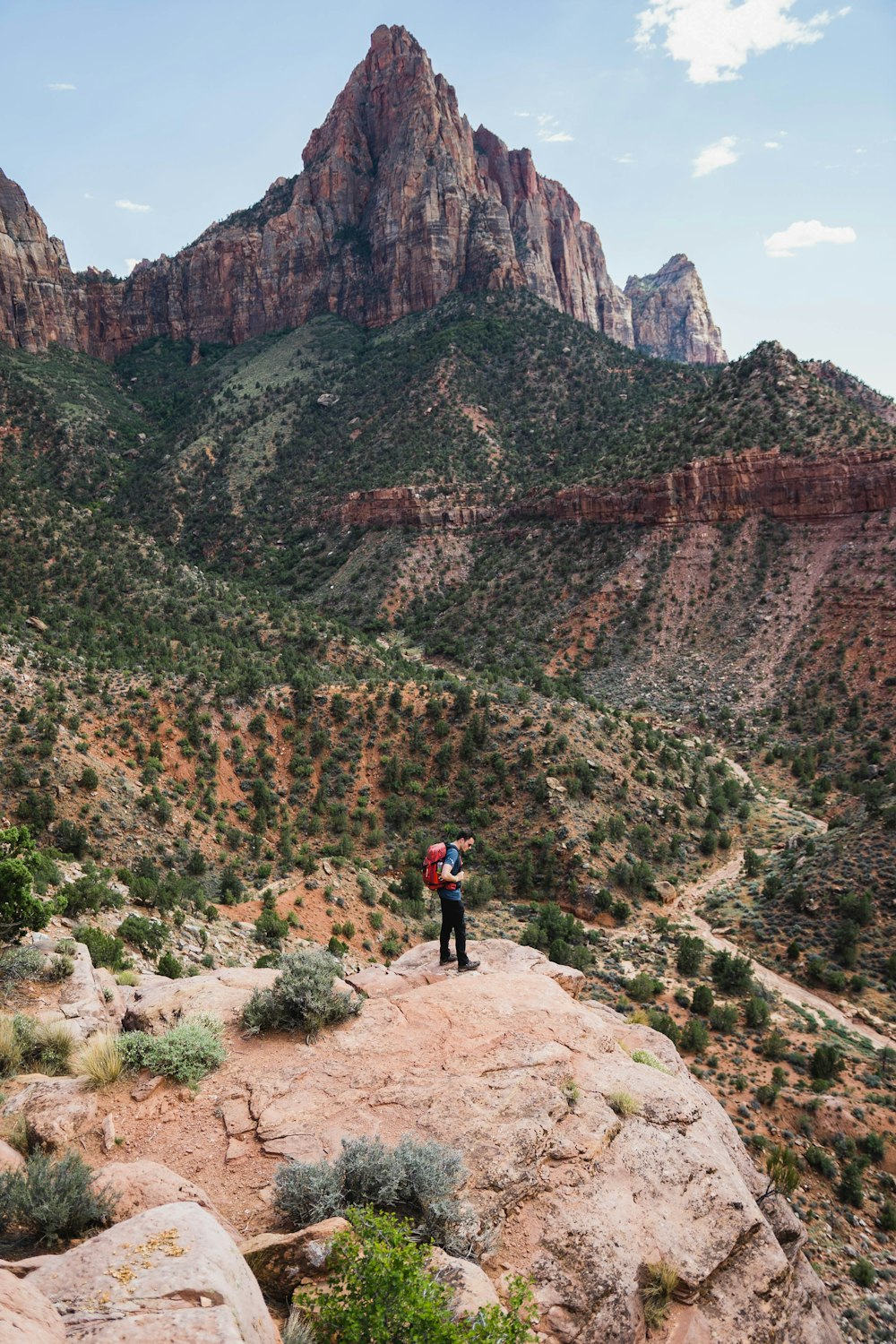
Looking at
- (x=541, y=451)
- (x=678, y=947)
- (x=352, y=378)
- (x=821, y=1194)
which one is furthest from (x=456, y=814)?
(x=352, y=378)

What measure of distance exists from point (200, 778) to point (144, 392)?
92383mm

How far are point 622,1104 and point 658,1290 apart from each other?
1.65 metres

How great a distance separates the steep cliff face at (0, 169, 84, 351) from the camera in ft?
307

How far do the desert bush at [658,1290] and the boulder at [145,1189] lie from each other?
12.2 ft

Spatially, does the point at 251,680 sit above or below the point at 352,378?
below

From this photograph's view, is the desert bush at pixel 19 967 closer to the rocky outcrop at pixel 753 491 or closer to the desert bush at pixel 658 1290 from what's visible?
the desert bush at pixel 658 1290

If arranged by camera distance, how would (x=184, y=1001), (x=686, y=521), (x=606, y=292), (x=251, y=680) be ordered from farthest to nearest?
(x=606, y=292) → (x=686, y=521) → (x=251, y=680) → (x=184, y=1001)

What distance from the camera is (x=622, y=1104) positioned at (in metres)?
7.98

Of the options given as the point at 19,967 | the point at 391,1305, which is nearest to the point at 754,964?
the point at 19,967

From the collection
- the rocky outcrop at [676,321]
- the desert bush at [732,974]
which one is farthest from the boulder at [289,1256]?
the rocky outcrop at [676,321]

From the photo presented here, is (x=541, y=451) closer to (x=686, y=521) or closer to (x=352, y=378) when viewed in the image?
(x=686, y=521)

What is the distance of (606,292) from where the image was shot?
160 m

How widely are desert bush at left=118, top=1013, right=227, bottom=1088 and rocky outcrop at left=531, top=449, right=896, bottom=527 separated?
55.2 meters

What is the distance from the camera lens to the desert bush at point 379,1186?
Result: 598 cm
